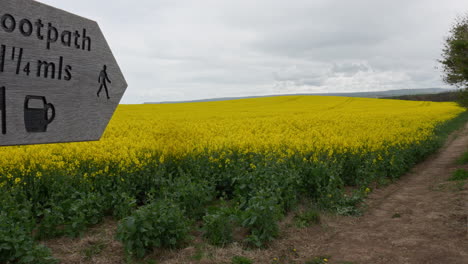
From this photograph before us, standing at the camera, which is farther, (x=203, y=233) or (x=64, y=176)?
(x=64, y=176)

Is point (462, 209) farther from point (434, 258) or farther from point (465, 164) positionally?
point (465, 164)

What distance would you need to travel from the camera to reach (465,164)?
1195cm

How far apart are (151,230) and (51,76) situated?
8.50 ft

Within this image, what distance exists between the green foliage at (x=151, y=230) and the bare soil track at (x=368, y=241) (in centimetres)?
17

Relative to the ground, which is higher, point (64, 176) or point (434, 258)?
point (64, 176)

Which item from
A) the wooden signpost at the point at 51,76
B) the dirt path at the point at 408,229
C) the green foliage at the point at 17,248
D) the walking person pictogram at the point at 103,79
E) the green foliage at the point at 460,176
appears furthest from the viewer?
the green foliage at the point at 460,176

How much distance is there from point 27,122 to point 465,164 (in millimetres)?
13671

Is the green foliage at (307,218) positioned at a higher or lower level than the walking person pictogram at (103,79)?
lower

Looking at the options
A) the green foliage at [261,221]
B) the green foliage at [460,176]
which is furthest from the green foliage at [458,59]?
the green foliage at [261,221]

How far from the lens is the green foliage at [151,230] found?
4.13 m

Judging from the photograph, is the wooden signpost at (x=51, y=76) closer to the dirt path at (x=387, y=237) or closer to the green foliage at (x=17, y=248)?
the green foliage at (x=17, y=248)

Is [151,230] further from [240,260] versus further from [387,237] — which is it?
[387,237]

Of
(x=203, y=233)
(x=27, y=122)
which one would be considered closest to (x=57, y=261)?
(x=203, y=233)

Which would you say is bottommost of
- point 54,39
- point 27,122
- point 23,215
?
point 23,215
